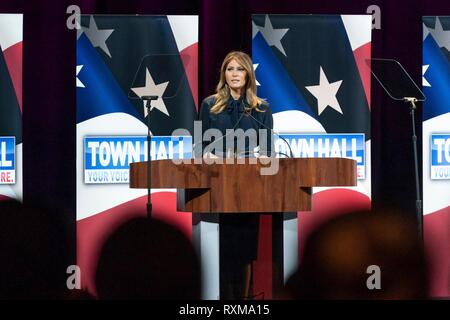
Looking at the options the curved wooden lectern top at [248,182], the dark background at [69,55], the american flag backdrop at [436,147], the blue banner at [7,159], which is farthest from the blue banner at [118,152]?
the curved wooden lectern top at [248,182]

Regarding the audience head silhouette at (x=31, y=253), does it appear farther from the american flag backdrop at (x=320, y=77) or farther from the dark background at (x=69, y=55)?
the american flag backdrop at (x=320, y=77)

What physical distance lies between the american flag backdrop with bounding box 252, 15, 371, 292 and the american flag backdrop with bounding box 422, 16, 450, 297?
16.7 inches

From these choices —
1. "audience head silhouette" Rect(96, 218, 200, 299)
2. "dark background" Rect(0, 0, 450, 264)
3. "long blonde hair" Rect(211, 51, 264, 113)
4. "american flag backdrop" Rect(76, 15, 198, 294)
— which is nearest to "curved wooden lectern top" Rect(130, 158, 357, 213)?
"long blonde hair" Rect(211, 51, 264, 113)

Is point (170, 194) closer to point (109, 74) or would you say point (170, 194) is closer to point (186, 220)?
point (186, 220)

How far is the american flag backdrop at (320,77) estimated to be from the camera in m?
5.02

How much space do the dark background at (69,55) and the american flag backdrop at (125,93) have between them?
0.08 m

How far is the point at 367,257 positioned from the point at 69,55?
250cm

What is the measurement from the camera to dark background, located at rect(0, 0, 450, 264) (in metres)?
4.97

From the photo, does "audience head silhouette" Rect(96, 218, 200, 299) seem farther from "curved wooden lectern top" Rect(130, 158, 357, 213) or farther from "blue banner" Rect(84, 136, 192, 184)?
"curved wooden lectern top" Rect(130, 158, 357, 213)

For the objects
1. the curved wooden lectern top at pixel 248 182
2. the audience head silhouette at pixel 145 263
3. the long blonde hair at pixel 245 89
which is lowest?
the audience head silhouette at pixel 145 263

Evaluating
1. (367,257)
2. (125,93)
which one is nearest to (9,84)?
(125,93)

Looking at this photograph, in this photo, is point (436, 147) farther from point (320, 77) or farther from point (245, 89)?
point (245, 89)

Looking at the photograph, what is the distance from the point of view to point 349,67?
197 inches

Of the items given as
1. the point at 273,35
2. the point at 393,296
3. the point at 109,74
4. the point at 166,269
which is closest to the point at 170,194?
the point at 166,269
